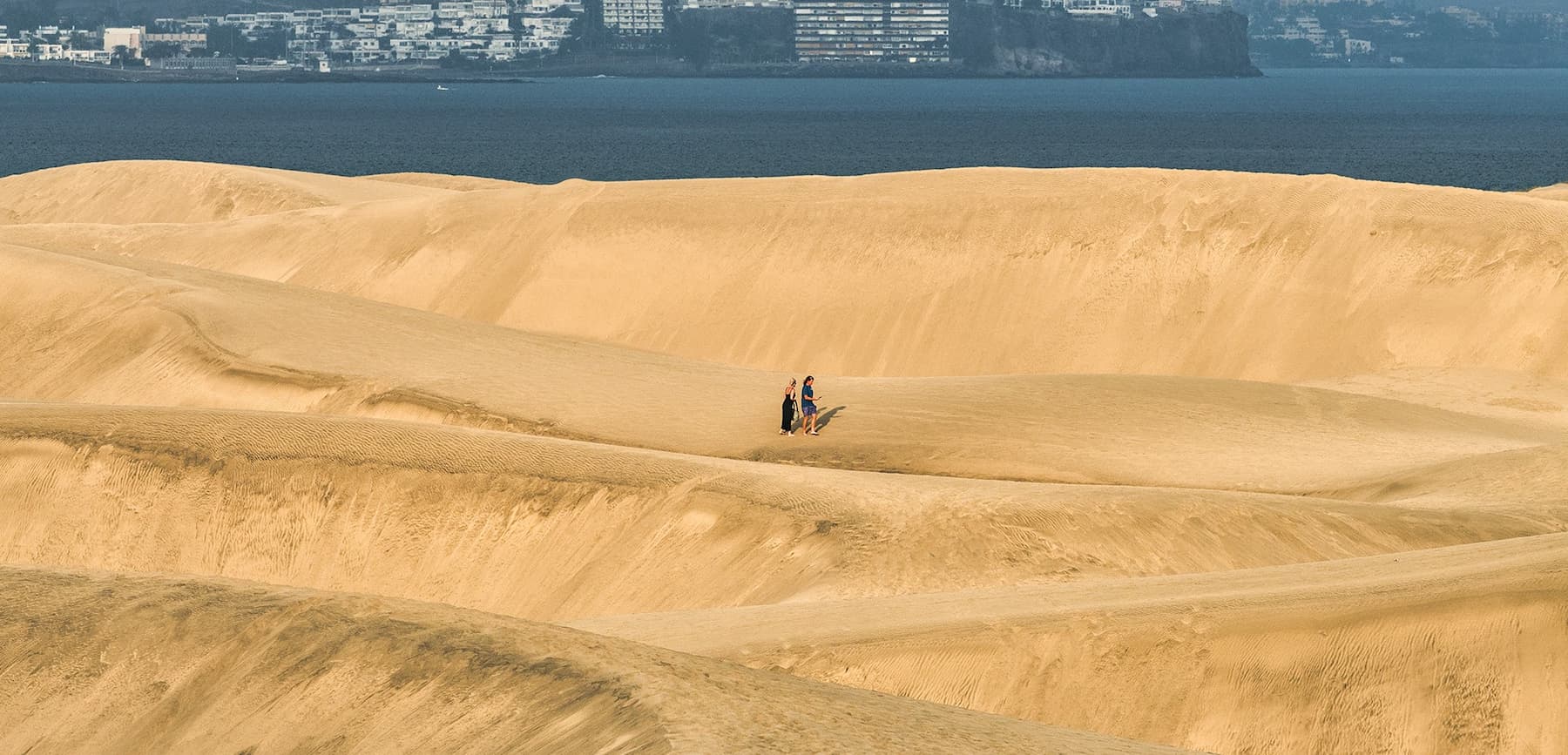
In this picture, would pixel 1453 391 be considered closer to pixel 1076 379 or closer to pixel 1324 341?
pixel 1324 341

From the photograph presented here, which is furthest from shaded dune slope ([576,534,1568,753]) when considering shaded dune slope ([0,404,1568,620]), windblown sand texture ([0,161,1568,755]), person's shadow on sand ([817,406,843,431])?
A: person's shadow on sand ([817,406,843,431])

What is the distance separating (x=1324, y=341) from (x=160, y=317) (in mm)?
19754

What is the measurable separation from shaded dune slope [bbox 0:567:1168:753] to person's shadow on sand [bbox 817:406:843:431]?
43.6 feet

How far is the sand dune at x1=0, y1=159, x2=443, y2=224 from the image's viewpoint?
57594 mm

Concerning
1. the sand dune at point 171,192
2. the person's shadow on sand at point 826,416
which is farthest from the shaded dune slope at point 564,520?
the sand dune at point 171,192

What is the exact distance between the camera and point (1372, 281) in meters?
36.2

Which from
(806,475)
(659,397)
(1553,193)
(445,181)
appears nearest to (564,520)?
(806,475)

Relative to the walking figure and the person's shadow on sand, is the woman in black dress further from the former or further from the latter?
the person's shadow on sand

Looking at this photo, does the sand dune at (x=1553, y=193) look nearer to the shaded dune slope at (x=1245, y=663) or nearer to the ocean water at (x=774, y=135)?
the ocean water at (x=774, y=135)

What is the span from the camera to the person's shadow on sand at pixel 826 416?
1082 inches

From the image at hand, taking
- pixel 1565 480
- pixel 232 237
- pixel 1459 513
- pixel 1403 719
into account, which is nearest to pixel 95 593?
pixel 1403 719

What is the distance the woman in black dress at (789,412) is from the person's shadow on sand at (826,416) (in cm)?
59

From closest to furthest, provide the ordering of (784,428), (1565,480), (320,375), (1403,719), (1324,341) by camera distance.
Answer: (1403,719)
(1565,480)
(784,428)
(320,375)
(1324,341)

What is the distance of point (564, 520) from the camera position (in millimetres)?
21406
